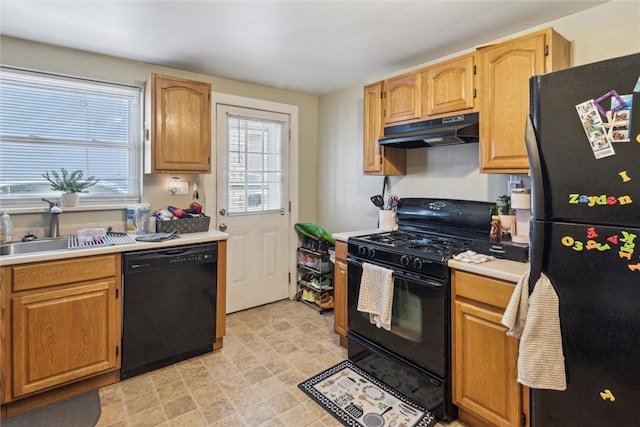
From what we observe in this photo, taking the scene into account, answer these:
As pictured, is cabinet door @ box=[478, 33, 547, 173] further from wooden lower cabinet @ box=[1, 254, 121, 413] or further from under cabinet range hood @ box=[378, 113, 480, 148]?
wooden lower cabinet @ box=[1, 254, 121, 413]

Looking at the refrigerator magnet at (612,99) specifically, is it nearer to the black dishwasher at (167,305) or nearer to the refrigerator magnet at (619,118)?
the refrigerator magnet at (619,118)

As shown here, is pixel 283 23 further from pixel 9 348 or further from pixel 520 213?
pixel 9 348

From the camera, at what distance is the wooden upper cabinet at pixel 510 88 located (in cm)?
190

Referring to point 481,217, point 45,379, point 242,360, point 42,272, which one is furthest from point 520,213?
point 45,379

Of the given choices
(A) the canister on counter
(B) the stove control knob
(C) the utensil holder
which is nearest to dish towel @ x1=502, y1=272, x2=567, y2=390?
(B) the stove control knob

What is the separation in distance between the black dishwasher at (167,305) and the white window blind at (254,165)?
0.97m

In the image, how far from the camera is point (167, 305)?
8.02 feet

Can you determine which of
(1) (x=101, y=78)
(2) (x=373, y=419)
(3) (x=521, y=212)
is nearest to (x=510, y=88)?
(3) (x=521, y=212)

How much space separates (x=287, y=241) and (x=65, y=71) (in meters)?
2.40

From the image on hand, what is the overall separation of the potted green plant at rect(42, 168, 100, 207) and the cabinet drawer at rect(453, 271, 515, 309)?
2653 mm

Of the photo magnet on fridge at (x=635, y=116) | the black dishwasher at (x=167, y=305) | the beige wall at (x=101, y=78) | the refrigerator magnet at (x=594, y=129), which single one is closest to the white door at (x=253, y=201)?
the beige wall at (x=101, y=78)

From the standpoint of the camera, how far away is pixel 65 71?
8.43 ft

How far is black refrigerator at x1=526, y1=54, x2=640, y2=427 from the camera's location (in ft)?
3.86

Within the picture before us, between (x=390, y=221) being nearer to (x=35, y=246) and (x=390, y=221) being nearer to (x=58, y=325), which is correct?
(x=58, y=325)
